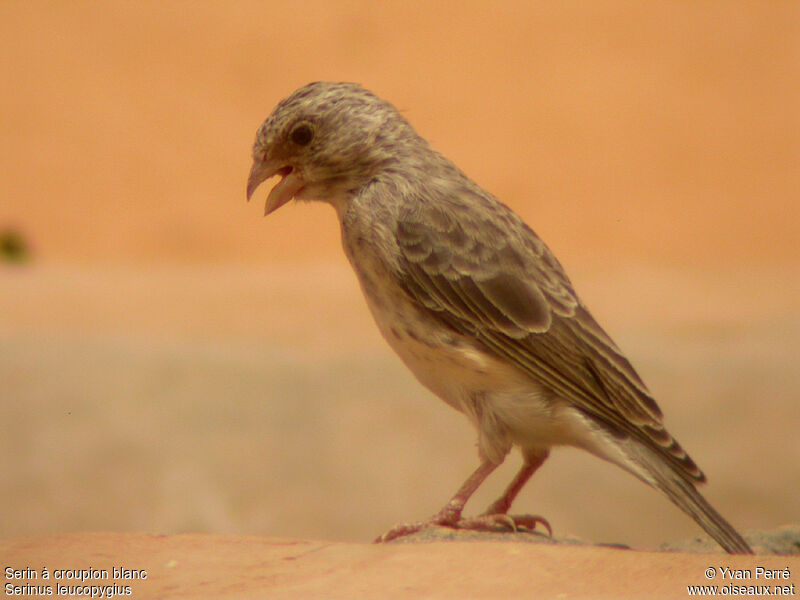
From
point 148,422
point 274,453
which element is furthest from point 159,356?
point 274,453

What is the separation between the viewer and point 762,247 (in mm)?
15688

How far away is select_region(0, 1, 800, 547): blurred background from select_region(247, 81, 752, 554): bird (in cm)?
315

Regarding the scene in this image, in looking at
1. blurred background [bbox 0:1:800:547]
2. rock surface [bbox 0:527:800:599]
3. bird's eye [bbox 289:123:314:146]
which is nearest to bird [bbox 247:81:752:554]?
bird's eye [bbox 289:123:314:146]

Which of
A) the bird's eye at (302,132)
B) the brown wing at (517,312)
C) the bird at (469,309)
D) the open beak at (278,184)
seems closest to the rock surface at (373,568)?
the bird at (469,309)

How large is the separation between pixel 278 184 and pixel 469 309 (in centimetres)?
94

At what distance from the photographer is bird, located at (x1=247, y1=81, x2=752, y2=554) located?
4070 mm

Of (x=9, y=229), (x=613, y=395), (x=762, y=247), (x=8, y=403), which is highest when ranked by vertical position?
(x=9, y=229)

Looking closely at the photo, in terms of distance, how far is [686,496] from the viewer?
12.7 feet

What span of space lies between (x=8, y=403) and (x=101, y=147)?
1034cm

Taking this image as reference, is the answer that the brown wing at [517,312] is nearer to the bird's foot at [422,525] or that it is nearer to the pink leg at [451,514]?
A: the pink leg at [451,514]

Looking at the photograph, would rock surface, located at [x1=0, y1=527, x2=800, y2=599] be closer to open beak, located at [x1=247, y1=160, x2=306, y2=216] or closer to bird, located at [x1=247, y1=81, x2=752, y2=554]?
bird, located at [x1=247, y1=81, x2=752, y2=554]

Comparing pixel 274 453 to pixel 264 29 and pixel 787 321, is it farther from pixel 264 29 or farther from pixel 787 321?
pixel 264 29

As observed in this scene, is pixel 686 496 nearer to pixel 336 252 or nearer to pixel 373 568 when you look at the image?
pixel 373 568

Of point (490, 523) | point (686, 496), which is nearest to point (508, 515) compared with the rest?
point (490, 523)
